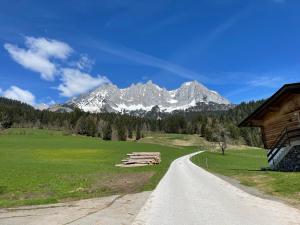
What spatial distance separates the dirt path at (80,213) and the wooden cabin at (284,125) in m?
18.7

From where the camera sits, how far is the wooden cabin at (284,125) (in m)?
31.0

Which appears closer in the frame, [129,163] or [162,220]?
[162,220]

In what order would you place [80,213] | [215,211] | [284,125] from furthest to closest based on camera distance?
[284,125] < [80,213] < [215,211]

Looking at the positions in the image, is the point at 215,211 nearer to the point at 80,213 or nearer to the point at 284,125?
the point at 80,213

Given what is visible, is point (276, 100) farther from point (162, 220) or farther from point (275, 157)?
point (162, 220)

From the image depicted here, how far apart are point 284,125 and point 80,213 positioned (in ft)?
86.5

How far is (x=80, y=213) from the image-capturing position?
13.8 metres

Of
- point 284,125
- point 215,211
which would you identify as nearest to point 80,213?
point 215,211

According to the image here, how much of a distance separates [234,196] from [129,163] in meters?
39.8

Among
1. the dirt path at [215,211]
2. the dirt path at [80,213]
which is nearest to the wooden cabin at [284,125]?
the dirt path at [215,211]

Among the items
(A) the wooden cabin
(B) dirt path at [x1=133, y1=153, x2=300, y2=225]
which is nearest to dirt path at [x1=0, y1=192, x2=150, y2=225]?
(B) dirt path at [x1=133, y1=153, x2=300, y2=225]

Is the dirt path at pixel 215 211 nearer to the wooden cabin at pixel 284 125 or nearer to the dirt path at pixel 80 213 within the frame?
the dirt path at pixel 80 213

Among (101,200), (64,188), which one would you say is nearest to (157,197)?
(101,200)

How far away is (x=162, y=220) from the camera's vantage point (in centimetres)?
1184
